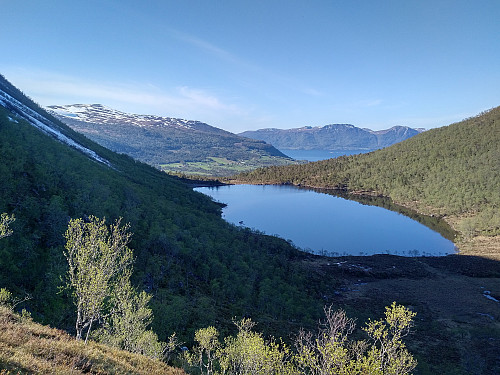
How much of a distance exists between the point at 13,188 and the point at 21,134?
106 ft

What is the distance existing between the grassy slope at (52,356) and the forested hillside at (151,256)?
1238cm

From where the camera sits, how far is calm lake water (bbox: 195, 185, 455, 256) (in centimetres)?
11625

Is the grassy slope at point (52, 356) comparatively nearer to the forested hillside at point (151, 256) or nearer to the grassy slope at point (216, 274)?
the forested hillside at point (151, 256)

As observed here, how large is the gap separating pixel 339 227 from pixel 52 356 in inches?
5387

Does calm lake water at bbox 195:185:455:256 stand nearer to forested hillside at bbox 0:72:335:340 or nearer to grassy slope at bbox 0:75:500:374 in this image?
grassy slope at bbox 0:75:500:374

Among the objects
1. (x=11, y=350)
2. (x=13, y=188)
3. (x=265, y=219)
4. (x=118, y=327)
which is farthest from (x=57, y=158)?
(x=265, y=219)

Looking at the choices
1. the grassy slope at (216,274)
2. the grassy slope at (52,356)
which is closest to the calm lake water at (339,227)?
the grassy slope at (216,274)

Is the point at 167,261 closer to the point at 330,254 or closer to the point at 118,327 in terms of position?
the point at 118,327

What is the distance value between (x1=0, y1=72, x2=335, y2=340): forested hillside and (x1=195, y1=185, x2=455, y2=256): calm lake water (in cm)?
Result: 3707

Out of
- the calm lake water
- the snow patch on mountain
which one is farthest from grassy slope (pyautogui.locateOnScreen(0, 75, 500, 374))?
the snow patch on mountain

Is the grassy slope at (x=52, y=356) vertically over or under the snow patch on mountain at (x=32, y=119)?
under

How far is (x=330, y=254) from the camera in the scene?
353ft

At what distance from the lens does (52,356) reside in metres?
15.6

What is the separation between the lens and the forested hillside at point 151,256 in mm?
33188
